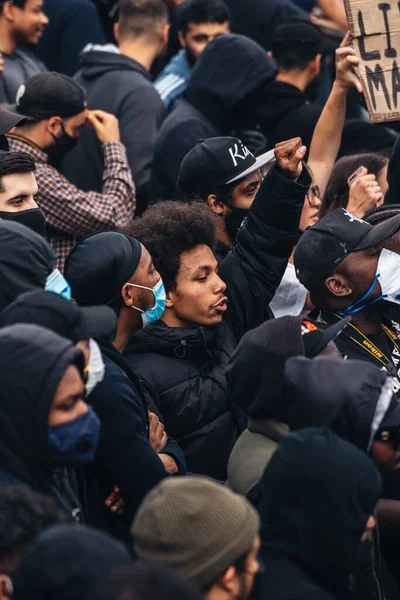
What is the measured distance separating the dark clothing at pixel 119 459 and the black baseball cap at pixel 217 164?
166 cm

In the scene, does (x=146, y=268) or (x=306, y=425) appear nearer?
(x=306, y=425)

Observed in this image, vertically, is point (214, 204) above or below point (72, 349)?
below

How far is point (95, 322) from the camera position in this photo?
3.46m

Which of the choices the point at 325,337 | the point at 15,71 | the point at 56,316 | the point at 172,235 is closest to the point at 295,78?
the point at 15,71

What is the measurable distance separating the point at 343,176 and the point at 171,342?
70.9 inches

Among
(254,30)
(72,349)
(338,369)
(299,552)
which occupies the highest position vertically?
(72,349)

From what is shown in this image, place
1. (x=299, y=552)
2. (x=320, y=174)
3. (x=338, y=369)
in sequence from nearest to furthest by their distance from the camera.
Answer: (x=299, y=552) < (x=338, y=369) < (x=320, y=174)

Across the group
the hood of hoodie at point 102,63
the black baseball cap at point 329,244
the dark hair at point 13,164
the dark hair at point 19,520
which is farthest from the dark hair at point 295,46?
the dark hair at point 19,520

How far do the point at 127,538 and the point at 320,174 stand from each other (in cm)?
289

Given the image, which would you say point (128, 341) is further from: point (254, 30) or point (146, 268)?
point (254, 30)

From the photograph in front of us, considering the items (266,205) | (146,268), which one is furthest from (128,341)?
(266,205)

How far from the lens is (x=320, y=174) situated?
19.7 feet

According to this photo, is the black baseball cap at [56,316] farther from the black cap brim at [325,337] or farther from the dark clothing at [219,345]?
the dark clothing at [219,345]

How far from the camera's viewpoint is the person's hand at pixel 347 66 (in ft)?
17.6
